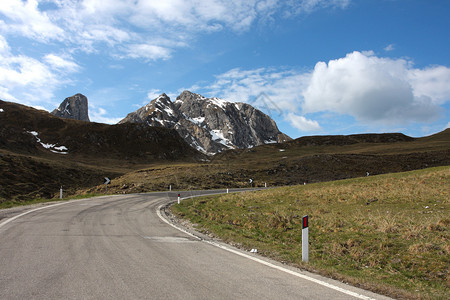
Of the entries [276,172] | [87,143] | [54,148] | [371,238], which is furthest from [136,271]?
[87,143]

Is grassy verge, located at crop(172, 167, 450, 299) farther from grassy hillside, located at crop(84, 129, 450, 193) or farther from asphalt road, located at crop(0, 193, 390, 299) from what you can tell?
grassy hillside, located at crop(84, 129, 450, 193)

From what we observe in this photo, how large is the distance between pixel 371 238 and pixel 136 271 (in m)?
7.58

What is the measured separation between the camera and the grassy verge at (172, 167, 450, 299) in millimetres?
6137

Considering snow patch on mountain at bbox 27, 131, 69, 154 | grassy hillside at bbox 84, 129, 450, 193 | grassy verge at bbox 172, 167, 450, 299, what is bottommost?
grassy verge at bbox 172, 167, 450, 299

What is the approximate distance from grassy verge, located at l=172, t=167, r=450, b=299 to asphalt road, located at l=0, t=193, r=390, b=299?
3.46 ft

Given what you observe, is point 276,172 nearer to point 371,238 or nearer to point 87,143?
point 371,238

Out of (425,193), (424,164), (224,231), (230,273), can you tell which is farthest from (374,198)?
(424,164)

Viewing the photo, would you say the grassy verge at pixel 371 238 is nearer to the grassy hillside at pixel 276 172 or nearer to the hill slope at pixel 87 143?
the grassy hillside at pixel 276 172

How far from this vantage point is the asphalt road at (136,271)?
4910 mm

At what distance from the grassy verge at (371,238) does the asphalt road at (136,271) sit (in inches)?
41.6

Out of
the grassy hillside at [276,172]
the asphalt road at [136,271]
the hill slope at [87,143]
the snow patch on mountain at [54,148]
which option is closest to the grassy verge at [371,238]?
the asphalt road at [136,271]

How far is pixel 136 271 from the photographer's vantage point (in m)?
6.06

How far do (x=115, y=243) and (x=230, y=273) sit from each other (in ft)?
14.2

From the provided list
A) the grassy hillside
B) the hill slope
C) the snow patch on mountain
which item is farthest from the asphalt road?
the snow patch on mountain
